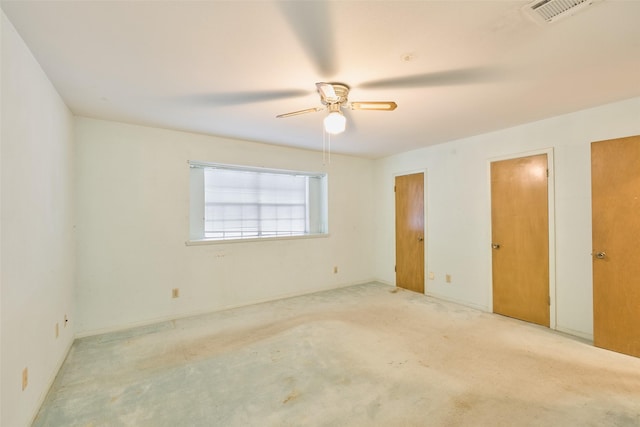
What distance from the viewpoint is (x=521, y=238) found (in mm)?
3438

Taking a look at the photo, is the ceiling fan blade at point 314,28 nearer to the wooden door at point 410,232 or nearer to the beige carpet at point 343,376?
the beige carpet at point 343,376

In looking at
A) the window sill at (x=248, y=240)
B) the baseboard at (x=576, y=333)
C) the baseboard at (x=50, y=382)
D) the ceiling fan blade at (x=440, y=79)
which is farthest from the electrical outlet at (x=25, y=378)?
the baseboard at (x=576, y=333)

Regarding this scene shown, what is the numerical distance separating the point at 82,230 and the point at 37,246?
4.21 feet

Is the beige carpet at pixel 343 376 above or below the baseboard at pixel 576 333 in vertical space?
below

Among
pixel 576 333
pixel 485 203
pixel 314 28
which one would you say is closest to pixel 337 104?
pixel 314 28

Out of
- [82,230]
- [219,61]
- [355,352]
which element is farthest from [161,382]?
[219,61]

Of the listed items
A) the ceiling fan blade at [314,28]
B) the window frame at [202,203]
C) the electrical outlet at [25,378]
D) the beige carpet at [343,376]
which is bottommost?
the beige carpet at [343,376]

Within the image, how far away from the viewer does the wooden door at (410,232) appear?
15.3 ft

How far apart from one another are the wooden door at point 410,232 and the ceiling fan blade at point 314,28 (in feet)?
10.5

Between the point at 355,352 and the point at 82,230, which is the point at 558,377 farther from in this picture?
the point at 82,230

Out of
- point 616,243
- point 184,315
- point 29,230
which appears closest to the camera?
point 29,230

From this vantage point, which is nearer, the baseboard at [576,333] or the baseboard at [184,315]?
the baseboard at [576,333]

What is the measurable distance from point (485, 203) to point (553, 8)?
8.97ft

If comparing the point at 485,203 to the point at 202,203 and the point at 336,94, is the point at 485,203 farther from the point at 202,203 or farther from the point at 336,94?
the point at 202,203
